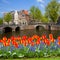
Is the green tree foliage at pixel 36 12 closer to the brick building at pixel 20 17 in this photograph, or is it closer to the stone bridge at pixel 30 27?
the stone bridge at pixel 30 27

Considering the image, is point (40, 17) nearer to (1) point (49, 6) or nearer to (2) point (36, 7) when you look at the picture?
(2) point (36, 7)

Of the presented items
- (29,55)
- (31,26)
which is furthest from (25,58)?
(31,26)

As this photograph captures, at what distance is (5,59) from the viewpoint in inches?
411

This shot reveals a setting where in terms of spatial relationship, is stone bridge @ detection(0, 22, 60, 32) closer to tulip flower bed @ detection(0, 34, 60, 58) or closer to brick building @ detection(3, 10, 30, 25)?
brick building @ detection(3, 10, 30, 25)

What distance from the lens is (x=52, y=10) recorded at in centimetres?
7688

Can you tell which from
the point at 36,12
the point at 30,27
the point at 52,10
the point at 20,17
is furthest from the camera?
the point at 20,17

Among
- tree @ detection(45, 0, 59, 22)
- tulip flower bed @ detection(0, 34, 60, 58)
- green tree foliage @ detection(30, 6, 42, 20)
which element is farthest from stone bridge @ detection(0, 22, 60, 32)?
tulip flower bed @ detection(0, 34, 60, 58)

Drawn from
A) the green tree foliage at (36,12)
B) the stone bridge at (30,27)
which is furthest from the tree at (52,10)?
the green tree foliage at (36,12)

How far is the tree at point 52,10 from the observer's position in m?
76.3

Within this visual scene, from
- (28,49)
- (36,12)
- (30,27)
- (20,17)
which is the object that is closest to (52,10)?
(36,12)

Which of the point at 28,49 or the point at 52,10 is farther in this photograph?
the point at 52,10

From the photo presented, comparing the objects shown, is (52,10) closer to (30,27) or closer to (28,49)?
(30,27)

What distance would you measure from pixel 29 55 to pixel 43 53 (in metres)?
0.63

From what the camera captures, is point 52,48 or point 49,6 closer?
point 52,48
